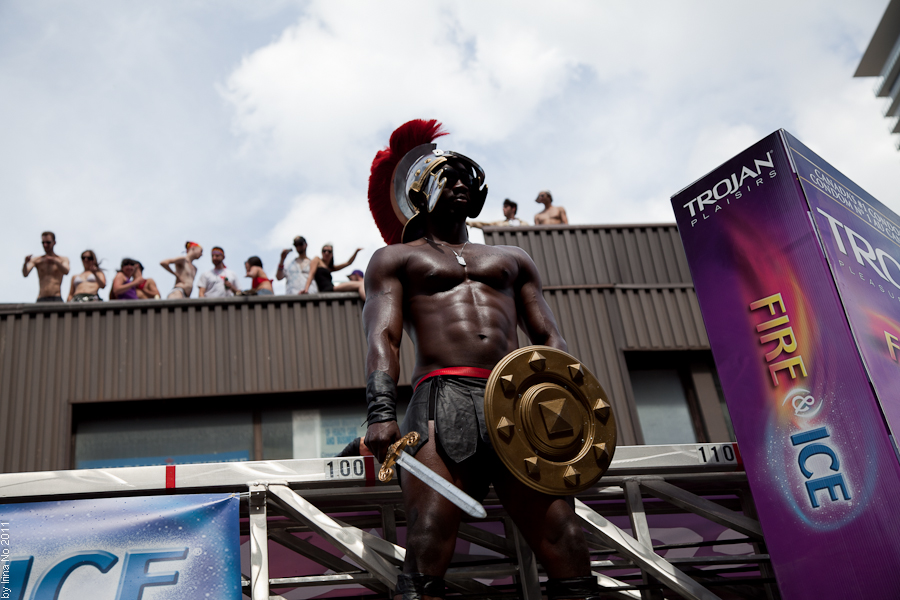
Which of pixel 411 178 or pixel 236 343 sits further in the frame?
pixel 236 343

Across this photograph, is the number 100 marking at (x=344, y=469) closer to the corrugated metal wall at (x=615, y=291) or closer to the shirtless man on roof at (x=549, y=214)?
the corrugated metal wall at (x=615, y=291)

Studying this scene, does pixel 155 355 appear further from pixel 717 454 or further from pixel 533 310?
pixel 717 454

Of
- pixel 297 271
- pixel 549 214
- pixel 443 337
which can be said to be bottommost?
pixel 443 337

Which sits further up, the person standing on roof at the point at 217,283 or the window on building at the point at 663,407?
the person standing on roof at the point at 217,283

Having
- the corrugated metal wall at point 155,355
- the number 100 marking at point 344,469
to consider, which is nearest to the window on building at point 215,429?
the corrugated metal wall at point 155,355

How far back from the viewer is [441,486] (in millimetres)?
2629

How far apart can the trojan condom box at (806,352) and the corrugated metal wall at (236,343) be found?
19.8 ft

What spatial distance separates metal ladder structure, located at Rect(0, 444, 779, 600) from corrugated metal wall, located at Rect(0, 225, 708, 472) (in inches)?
216

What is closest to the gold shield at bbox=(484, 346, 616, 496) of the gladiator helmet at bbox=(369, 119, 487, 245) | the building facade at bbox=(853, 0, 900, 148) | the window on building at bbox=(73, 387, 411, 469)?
the gladiator helmet at bbox=(369, 119, 487, 245)

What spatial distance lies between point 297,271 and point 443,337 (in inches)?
304

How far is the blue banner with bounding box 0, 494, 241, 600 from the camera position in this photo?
3.00 m

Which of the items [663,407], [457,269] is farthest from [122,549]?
[663,407]

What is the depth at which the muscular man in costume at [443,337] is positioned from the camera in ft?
9.13

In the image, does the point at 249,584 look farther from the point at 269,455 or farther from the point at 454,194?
the point at 269,455
